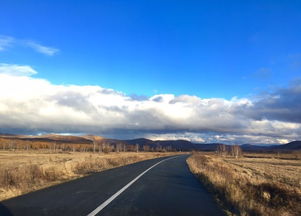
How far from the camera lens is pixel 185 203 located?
11.4m

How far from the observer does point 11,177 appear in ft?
52.6

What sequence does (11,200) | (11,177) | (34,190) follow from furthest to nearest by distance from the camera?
(11,177)
(34,190)
(11,200)

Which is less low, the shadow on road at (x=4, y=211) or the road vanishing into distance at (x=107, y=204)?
the road vanishing into distance at (x=107, y=204)

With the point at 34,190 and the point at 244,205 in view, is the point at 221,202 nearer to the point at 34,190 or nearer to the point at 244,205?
the point at 244,205

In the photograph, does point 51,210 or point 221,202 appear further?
point 221,202

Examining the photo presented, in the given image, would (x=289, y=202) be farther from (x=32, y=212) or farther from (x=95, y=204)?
(x=32, y=212)

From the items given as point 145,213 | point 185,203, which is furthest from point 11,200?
point 185,203

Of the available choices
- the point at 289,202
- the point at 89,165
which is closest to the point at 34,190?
the point at 289,202

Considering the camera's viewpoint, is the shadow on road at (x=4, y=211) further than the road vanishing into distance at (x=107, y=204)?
No

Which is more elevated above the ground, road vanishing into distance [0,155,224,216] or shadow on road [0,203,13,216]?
road vanishing into distance [0,155,224,216]

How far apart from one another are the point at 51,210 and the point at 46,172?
10.3m

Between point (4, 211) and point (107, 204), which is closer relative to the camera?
point (4, 211)

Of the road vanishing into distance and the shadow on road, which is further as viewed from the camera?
the road vanishing into distance

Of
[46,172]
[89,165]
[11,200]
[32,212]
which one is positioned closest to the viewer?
[32,212]
